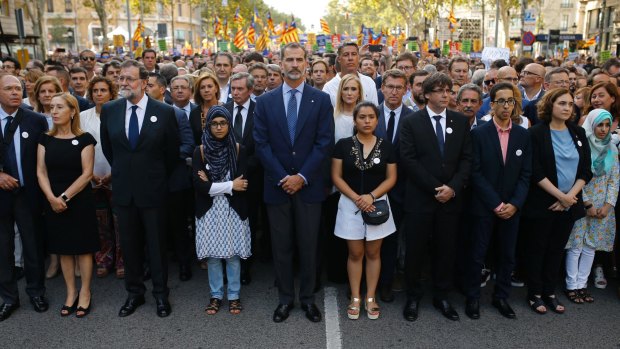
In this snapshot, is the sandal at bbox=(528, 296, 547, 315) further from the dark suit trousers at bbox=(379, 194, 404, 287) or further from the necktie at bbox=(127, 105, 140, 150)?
the necktie at bbox=(127, 105, 140, 150)

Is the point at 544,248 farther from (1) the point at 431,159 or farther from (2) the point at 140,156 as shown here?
(2) the point at 140,156

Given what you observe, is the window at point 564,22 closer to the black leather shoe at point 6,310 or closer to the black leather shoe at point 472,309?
the black leather shoe at point 472,309

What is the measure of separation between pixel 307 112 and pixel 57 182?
2417mm

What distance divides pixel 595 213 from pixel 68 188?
5.08 meters

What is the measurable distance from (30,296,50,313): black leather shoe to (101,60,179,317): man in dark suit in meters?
0.79

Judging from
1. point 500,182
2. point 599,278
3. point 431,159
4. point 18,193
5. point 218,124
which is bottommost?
point 599,278

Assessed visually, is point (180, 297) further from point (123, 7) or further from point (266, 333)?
point (123, 7)

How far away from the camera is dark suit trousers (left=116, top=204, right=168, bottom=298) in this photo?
496 centimetres

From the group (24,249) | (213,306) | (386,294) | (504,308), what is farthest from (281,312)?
(24,249)

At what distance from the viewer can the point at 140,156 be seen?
483cm

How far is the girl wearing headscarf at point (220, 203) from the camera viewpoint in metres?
4.79

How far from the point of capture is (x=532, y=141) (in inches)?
192

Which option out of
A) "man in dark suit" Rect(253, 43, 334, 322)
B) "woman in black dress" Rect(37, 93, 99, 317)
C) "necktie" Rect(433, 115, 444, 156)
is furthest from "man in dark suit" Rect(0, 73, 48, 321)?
"necktie" Rect(433, 115, 444, 156)

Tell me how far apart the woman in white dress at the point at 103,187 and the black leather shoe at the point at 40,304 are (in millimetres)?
822
